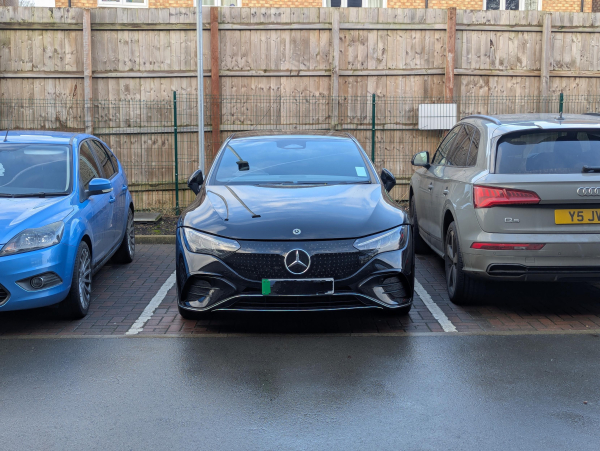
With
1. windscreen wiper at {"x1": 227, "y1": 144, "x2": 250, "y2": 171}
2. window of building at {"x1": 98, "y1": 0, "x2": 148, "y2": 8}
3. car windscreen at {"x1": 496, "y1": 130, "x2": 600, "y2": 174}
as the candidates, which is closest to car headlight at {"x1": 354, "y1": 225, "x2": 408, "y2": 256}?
car windscreen at {"x1": 496, "y1": 130, "x2": 600, "y2": 174}

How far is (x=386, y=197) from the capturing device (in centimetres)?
621

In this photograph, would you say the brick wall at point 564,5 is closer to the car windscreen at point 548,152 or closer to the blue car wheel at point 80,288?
the car windscreen at point 548,152

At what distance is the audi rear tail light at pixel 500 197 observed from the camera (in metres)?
5.66

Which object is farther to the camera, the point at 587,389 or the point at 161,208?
the point at 161,208

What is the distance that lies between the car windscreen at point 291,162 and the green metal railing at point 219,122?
16.9 feet

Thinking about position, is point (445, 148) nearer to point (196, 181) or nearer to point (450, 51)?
point (196, 181)

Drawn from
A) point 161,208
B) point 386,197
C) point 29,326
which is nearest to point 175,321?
point 29,326

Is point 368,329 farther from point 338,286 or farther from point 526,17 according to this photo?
point 526,17

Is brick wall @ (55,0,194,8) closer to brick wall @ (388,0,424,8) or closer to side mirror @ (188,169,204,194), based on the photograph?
brick wall @ (388,0,424,8)

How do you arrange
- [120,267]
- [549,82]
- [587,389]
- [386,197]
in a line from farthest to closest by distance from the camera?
[549,82], [120,267], [386,197], [587,389]

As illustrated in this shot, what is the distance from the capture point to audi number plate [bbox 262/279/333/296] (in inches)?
204

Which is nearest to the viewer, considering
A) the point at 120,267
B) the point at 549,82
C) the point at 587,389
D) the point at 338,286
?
the point at 587,389

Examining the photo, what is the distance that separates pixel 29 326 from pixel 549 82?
1027 centimetres

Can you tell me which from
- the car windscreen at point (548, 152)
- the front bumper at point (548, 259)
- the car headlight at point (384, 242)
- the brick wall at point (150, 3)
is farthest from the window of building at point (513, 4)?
the car headlight at point (384, 242)
